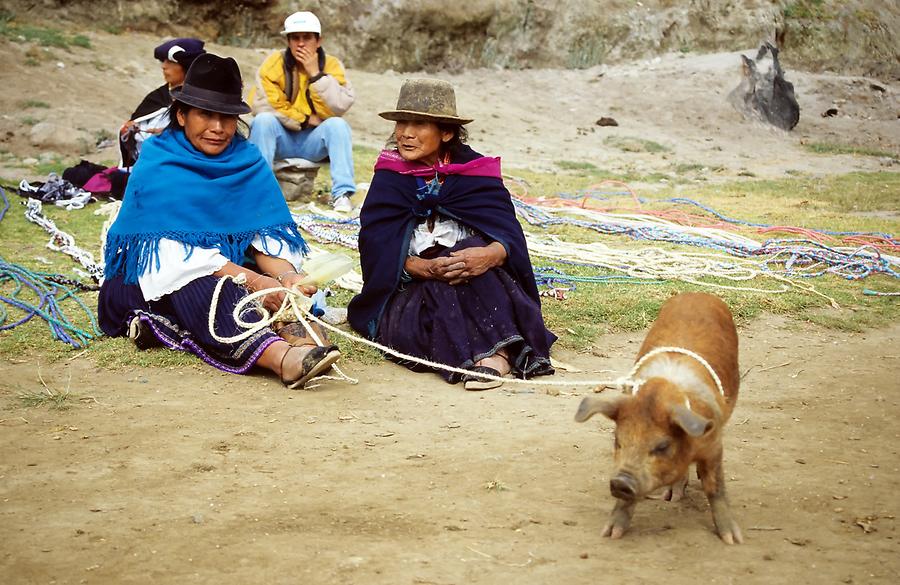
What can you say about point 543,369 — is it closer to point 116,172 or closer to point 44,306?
point 44,306

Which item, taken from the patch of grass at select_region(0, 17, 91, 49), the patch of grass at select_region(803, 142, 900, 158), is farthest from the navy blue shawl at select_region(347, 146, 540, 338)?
the patch of grass at select_region(803, 142, 900, 158)

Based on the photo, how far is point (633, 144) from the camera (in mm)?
13391

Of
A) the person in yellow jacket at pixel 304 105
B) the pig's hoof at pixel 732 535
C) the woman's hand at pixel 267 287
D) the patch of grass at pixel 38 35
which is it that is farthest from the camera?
the patch of grass at pixel 38 35

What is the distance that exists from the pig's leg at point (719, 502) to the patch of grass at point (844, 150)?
12.0m

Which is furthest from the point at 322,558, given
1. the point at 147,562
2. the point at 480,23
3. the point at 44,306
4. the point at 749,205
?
the point at 480,23

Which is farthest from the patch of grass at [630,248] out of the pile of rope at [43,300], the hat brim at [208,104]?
the hat brim at [208,104]

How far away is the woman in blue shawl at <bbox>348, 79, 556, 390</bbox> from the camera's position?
15.6 feet

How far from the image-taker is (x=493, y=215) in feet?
16.2

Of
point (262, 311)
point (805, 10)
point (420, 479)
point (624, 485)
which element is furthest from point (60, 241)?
point (805, 10)

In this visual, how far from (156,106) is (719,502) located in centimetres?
672

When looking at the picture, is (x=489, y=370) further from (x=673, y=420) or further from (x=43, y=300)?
(x=43, y=300)

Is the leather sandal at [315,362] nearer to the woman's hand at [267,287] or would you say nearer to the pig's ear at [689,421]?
the woman's hand at [267,287]

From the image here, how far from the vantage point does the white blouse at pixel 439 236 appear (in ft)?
16.2

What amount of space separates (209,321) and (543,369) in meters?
1.64
